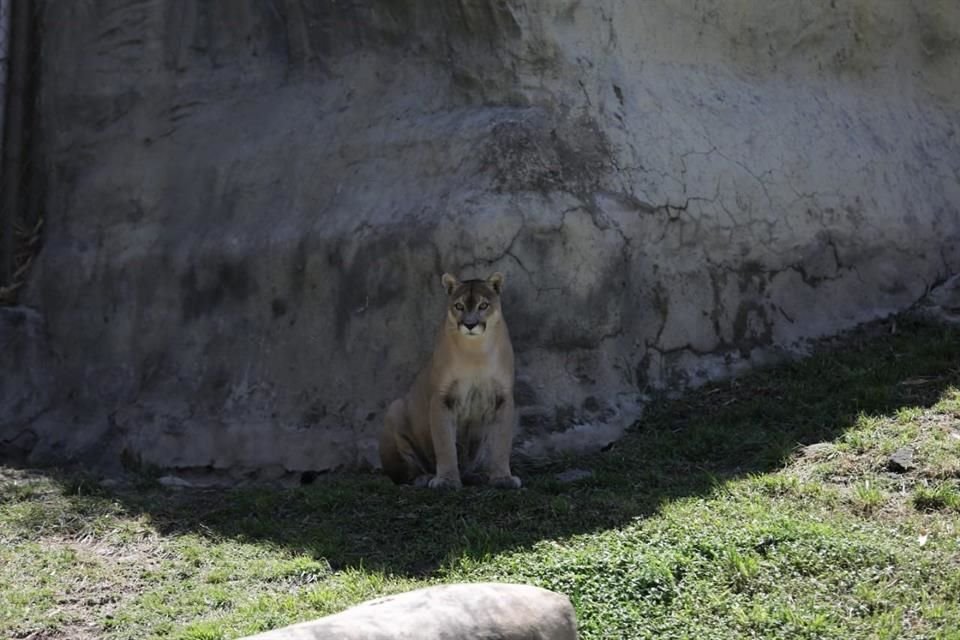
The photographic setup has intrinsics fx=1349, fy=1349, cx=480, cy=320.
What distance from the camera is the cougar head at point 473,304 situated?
9.53m

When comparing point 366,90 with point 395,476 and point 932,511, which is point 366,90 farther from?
point 932,511

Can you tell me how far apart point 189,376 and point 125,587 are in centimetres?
400

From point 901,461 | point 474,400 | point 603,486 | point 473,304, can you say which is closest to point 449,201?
point 473,304

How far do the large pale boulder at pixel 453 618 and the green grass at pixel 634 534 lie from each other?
1062 mm

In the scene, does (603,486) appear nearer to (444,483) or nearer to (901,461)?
(444,483)

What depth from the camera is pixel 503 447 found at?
9586 mm

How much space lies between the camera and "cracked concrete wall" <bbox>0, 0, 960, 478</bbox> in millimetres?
10711

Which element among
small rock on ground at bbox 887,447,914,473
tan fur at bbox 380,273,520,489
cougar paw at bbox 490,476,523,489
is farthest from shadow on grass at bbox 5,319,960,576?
small rock on ground at bbox 887,447,914,473

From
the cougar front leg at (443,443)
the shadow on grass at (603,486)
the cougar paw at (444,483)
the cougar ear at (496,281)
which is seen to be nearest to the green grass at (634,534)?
the shadow on grass at (603,486)

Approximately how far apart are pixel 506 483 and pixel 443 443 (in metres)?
0.60

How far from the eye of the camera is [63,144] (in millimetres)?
13352

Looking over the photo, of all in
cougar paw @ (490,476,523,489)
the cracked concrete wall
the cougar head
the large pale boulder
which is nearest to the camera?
the large pale boulder

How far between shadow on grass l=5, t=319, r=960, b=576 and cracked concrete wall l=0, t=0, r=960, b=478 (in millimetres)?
493

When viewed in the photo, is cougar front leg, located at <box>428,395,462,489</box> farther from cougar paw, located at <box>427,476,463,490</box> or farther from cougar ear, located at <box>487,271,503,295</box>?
cougar ear, located at <box>487,271,503,295</box>
